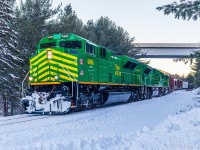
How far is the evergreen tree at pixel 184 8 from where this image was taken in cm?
1049

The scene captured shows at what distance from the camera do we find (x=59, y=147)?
5.84 metres

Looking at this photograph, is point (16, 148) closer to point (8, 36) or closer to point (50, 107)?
point (50, 107)

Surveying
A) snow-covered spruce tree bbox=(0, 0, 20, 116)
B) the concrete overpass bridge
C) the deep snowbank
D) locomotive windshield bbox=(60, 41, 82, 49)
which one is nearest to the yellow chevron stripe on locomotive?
locomotive windshield bbox=(60, 41, 82, 49)

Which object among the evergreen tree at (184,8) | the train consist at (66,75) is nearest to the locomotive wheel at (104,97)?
the train consist at (66,75)

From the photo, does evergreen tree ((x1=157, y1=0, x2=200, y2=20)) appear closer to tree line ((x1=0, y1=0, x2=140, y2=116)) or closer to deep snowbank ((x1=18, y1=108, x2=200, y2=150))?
deep snowbank ((x1=18, y1=108, x2=200, y2=150))

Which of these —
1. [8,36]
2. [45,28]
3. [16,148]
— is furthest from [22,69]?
A: [16,148]

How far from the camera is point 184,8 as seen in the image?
34.8 ft

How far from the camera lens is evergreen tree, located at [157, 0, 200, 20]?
413 inches

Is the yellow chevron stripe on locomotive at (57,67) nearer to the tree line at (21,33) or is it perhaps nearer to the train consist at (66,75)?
the train consist at (66,75)

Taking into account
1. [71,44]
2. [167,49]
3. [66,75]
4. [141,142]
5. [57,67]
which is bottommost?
[141,142]

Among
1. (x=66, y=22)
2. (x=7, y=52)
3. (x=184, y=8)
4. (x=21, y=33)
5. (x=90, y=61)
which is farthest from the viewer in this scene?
(x=66, y=22)

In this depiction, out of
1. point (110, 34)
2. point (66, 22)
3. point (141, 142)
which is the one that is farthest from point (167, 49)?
point (141, 142)

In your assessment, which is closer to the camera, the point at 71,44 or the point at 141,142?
the point at 141,142

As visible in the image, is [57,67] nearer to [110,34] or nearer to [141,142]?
[141,142]
